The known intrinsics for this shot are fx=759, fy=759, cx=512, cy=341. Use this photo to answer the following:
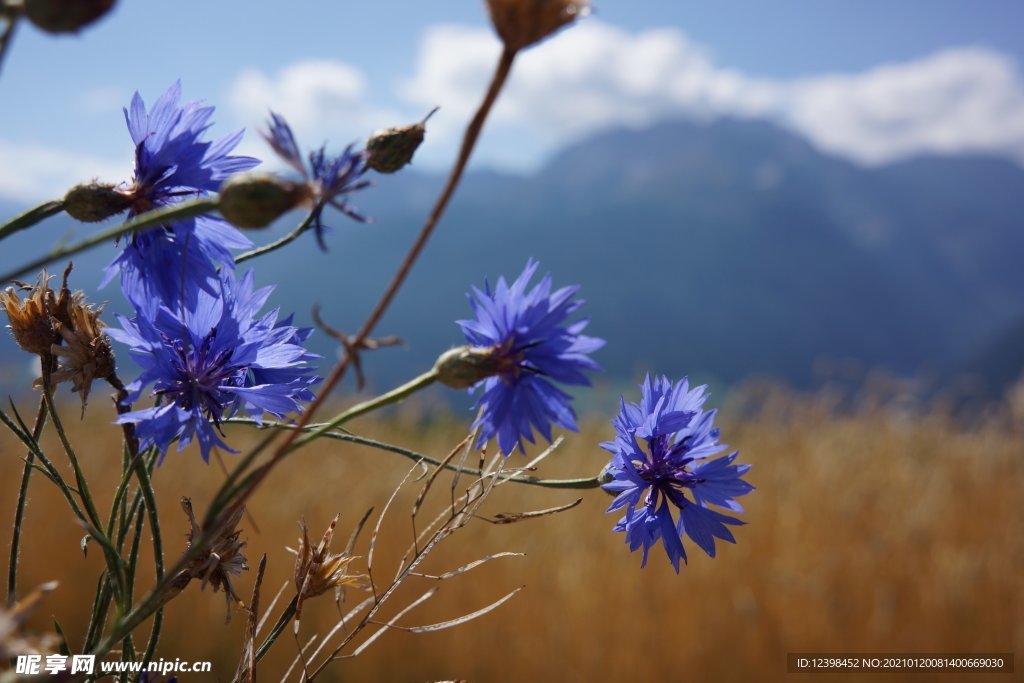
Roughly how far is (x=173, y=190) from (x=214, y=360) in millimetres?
70

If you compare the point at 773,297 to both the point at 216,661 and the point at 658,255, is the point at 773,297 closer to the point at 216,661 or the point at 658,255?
the point at 658,255

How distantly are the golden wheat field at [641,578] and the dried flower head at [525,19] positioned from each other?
1.68 m

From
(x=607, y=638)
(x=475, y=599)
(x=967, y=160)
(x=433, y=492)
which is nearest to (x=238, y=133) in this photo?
(x=607, y=638)

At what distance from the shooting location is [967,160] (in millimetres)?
67812

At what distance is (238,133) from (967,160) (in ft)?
264

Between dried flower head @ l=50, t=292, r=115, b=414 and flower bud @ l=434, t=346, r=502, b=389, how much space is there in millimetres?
126

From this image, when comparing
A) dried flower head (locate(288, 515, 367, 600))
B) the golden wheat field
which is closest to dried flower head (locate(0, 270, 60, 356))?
dried flower head (locate(288, 515, 367, 600))

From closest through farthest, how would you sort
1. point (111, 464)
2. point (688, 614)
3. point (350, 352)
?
point (350, 352) < point (688, 614) < point (111, 464)

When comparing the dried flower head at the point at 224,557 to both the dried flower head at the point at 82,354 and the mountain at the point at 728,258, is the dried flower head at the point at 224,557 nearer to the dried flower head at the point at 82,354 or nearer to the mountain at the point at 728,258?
the dried flower head at the point at 82,354

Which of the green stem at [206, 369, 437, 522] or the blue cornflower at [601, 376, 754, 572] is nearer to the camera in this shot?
the green stem at [206, 369, 437, 522]

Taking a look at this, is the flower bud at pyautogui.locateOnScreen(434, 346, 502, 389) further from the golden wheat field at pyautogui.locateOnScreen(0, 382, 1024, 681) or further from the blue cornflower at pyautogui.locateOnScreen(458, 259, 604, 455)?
the golden wheat field at pyautogui.locateOnScreen(0, 382, 1024, 681)

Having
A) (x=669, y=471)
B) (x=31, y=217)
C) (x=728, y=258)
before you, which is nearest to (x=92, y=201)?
(x=31, y=217)

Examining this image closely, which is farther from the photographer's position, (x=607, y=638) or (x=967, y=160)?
(x=967, y=160)

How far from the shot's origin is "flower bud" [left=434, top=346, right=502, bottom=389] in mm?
227
